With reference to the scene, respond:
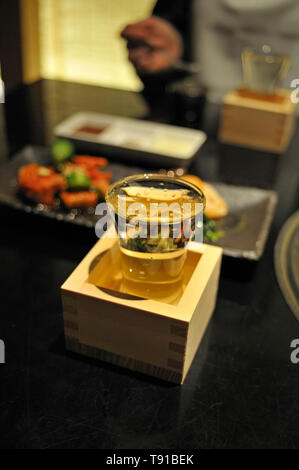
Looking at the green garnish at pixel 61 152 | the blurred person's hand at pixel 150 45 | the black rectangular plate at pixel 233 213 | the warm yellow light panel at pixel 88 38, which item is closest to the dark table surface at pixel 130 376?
the black rectangular plate at pixel 233 213

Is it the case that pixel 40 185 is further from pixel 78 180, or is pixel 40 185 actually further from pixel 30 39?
pixel 30 39

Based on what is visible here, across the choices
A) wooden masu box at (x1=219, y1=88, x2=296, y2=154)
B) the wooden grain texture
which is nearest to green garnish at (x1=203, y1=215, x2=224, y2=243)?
wooden masu box at (x1=219, y1=88, x2=296, y2=154)

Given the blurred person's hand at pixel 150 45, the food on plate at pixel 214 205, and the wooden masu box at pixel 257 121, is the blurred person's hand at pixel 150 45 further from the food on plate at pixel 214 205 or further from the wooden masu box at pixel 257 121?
the food on plate at pixel 214 205

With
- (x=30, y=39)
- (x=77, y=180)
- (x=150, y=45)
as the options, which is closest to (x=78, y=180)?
(x=77, y=180)

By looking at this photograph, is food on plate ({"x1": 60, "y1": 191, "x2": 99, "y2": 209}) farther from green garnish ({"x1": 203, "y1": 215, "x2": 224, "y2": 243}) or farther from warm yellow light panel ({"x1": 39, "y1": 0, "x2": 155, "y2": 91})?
warm yellow light panel ({"x1": 39, "y1": 0, "x2": 155, "y2": 91})
